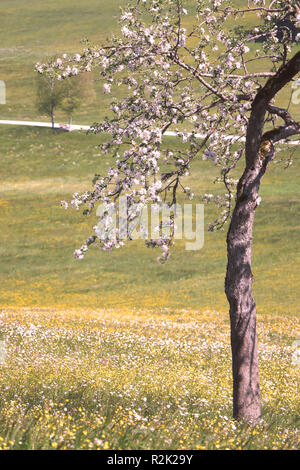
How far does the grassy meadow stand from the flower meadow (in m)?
0.04

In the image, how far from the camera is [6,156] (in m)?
74.5

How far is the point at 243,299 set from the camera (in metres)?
11.4

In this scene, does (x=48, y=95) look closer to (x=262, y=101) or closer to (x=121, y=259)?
(x=121, y=259)

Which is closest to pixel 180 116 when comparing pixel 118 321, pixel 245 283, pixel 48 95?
pixel 245 283

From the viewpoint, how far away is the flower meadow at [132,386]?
8586 millimetres

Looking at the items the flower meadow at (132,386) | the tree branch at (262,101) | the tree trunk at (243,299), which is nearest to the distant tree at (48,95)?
the flower meadow at (132,386)

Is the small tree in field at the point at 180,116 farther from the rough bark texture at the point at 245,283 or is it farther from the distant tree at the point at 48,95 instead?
the distant tree at the point at 48,95

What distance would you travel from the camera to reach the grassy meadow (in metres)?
9.55

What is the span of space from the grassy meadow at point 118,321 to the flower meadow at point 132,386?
0.14 ft

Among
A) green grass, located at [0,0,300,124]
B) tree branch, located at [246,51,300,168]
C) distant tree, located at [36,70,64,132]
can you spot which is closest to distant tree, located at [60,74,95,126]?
distant tree, located at [36,70,64,132]

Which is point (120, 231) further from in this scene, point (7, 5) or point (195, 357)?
point (7, 5)

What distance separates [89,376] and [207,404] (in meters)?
2.71

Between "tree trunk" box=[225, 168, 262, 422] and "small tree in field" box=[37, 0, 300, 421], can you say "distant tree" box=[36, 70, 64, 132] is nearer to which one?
"small tree in field" box=[37, 0, 300, 421]
